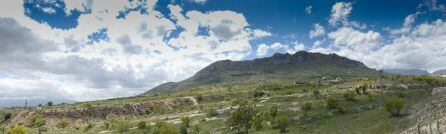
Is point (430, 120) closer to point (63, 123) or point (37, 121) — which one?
point (63, 123)

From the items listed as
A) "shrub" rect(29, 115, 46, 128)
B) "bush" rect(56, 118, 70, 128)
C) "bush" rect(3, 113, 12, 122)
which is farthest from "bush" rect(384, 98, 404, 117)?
"bush" rect(3, 113, 12, 122)

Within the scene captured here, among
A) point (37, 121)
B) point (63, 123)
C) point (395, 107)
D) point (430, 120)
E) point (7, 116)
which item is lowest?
point (63, 123)

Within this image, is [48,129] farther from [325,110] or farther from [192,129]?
[325,110]

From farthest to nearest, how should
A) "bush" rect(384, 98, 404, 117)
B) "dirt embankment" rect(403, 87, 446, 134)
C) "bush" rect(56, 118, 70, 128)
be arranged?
"bush" rect(56, 118, 70, 128)
"bush" rect(384, 98, 404, 117)
"dirt embankment" rect(403, 87, 446, 134)

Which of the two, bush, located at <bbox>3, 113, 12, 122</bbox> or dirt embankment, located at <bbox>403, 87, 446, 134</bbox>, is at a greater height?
dirt embankment, located at <bbox>403, 87, 446, 134</bbox>

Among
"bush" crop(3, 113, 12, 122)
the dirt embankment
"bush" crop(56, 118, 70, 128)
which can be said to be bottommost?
"bush" crop(56, 118, 70, 128)

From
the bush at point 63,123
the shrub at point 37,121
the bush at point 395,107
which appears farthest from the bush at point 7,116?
the bush at point 395,107

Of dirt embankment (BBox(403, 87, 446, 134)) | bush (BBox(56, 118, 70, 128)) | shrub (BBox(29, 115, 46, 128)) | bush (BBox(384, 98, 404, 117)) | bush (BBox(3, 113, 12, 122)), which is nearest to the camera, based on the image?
dirt embankment (BBox(403, 87, 446, 134))

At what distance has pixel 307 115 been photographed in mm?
101875

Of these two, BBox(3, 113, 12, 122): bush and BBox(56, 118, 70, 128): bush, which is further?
BBox(3, 113, 12, 122): bush

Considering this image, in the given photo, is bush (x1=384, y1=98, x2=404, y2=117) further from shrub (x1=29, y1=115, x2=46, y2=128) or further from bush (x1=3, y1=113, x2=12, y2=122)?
bush (x1=3, y1=113, x2=12, y2=122)

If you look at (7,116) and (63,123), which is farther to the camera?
(7,116)

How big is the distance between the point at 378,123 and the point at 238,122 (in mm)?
29756

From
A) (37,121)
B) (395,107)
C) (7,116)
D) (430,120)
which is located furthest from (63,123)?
(430,120)
